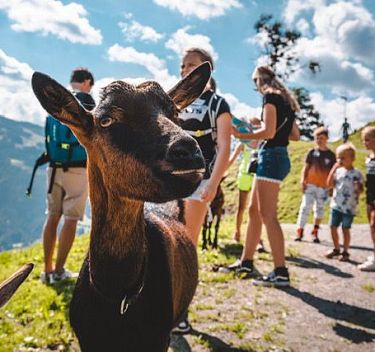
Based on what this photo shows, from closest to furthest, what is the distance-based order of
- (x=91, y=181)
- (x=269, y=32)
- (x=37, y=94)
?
(x=37, y=94) → (x=91, y=181) → (x=269, y=32)

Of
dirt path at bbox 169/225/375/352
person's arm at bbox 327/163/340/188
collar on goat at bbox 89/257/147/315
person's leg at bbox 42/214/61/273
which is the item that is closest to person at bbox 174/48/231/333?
dirt path at bbox 169/225/375/352

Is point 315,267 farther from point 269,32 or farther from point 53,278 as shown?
point 269,32

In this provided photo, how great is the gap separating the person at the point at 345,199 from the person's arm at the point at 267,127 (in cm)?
368

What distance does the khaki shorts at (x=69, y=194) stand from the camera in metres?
6.03

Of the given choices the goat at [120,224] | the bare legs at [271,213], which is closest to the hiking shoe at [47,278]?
the bare legs at [271,213]

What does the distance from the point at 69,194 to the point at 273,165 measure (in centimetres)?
312

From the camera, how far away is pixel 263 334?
4.63m

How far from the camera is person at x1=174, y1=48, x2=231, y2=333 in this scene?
14.3ft

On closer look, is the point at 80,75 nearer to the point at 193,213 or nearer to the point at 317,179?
the point at 193,213

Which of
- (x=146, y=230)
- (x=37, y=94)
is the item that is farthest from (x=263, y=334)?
(x=37, y=94)

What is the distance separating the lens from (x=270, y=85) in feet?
19.6

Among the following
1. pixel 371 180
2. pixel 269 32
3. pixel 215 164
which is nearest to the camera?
pixel 215 164

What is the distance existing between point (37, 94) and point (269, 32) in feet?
166

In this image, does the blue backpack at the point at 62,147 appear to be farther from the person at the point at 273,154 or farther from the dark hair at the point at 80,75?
the person at the point at 273,154
